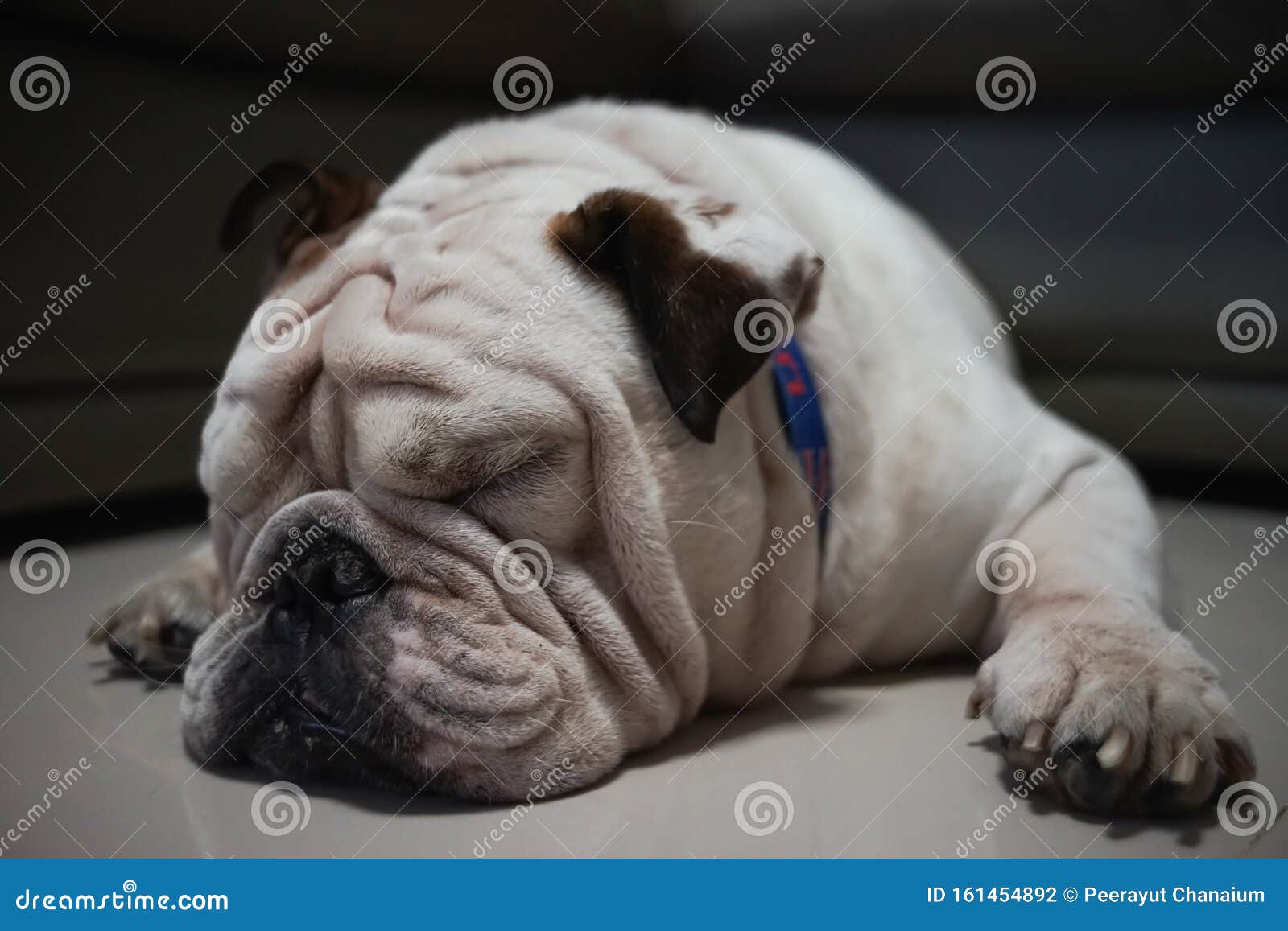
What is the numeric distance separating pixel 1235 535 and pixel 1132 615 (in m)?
1.18

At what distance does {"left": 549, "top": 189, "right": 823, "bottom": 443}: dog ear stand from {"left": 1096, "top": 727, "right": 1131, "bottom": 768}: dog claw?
585 mm

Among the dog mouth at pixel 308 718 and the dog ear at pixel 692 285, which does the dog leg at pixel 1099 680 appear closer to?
the dog ear at pixel 692 285

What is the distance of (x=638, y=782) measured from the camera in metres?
1.54

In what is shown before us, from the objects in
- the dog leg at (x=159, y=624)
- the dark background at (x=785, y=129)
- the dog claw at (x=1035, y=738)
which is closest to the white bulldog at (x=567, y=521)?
the dog claw at (x=1035, y=738)

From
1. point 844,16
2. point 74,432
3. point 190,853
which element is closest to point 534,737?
point 190,853

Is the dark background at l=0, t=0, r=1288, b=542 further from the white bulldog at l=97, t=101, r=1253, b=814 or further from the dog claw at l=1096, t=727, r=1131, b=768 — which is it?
the dog claw at l=1096, t=727, r=1131, b=768

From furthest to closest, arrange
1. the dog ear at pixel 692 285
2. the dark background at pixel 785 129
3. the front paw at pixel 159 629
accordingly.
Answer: the dark background at pixel 785 129 → the front paw at pixel 159 629 → the dog ear at pixel 692 285

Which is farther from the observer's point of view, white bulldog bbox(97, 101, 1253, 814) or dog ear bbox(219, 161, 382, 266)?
dog ear bbox(219, 161, 382, 266)

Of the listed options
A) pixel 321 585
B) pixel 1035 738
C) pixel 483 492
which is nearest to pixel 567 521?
pixel 483 492

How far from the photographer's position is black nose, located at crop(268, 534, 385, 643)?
4.82ft

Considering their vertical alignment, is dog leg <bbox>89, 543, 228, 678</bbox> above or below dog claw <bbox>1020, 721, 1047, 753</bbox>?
below

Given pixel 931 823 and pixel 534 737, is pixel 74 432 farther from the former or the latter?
pixel 931 823

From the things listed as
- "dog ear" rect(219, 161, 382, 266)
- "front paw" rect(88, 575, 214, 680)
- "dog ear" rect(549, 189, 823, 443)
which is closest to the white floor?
"front paw" rect(88, 575, 214, 680)

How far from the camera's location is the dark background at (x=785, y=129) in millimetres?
2715
